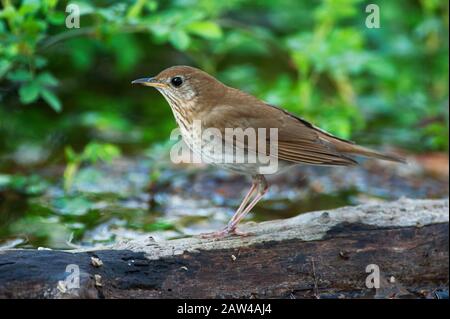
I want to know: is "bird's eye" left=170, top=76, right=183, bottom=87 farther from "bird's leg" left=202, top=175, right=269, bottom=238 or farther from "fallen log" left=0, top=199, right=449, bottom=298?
"fallen log" left=0, top=199, right=449, bottom=298

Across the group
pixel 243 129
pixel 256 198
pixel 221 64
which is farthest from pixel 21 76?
pixel 221 64

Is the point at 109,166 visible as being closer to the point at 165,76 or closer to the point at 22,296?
the point at 165,76

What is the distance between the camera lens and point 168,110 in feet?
30.1

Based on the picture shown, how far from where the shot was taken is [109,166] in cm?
748

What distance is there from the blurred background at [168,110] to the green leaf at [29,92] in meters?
0.01

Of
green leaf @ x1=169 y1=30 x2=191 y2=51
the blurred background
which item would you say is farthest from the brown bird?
the blurred background

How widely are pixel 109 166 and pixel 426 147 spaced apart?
137 inches

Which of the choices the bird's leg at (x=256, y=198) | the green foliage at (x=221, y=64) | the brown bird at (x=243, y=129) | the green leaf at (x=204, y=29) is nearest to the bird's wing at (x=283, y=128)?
the brown bird at (x=243, y=129)

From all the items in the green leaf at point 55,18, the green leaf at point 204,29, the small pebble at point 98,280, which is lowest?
the small pebble at point 98,280

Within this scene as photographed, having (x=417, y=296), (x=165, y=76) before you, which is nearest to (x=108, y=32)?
(x=165, y=76)

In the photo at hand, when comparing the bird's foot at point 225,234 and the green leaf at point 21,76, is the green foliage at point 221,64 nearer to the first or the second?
the green leaf at point 21,76

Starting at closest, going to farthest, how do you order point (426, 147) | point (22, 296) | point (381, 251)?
point (22, 296) → point (381, 251) → point (426, 147)

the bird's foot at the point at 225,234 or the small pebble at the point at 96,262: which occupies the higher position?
the bird's foot at the point at 225,234

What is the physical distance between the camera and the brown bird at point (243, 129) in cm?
488
